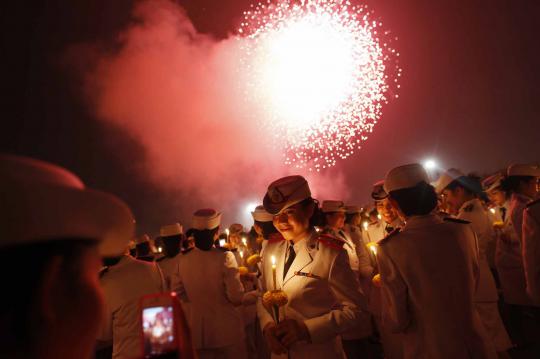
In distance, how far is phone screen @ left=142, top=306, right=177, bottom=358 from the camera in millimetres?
1323

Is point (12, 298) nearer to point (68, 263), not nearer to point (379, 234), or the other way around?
point (68, 263)

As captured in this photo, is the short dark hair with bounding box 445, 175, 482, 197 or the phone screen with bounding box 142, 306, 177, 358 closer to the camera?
the phone screen with bounding box 142, 306, 177, 358

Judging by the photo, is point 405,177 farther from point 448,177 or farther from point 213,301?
point 448,177

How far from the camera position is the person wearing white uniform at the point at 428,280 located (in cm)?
277

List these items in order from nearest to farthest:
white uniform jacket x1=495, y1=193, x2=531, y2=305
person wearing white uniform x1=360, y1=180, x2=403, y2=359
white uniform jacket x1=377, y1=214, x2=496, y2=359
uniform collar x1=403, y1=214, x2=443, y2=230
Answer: white uniform jacket x1=377, y1=214, x2=496, y2=359, uniform collar x1=403, y1=214, x2=443, y2=230, person wearing white uniform x1=360, y1=180, x2=403, y2=359, white uniform jacket x1=495, y1=193, x2=531, y2=305

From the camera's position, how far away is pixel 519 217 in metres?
5.34

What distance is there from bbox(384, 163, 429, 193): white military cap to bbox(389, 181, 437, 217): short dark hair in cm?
4

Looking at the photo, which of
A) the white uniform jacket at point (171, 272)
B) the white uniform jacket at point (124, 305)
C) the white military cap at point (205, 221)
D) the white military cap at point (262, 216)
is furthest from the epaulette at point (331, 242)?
the white military cap at point (262, 216)

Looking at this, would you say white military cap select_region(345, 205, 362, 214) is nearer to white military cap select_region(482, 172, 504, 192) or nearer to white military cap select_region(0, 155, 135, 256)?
white military cap select_region(482, 172, 504, 192)

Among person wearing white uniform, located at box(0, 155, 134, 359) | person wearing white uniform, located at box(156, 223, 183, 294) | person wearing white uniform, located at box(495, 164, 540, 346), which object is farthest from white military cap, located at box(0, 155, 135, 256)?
person wearing white uniform, located at box(495, 164, 540, 346)

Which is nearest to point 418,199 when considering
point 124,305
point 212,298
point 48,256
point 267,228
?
point 48,256

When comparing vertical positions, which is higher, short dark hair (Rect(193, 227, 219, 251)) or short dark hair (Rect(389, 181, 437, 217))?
short dark hair (Rect(193, 227, 219, 251))

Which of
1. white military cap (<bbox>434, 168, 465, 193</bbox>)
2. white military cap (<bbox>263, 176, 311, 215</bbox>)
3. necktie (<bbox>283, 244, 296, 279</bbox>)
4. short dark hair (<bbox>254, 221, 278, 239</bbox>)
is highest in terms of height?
short dark hair (<bbox>254, 221, 278, 239</bbox>)

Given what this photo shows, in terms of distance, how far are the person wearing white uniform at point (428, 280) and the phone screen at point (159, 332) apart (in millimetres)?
2235
